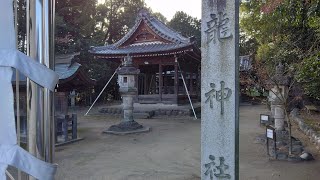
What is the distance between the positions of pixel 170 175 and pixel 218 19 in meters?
3.09

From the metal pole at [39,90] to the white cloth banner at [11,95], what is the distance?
0.07m

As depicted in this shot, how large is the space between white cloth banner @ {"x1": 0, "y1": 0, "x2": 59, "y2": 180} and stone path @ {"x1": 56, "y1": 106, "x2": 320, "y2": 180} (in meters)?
4.78

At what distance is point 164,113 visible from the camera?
15.9 meters

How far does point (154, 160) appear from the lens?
7.04 m

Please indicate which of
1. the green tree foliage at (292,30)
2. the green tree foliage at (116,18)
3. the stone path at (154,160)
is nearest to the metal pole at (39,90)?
the stone path at (154,160)

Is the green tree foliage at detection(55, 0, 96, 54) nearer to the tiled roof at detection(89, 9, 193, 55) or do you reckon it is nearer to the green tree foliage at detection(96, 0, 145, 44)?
the green tree foliage at detection(96, 0, 145, 44)

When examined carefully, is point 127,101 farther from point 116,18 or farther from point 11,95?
point 116,18

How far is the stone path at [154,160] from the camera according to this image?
5793mm

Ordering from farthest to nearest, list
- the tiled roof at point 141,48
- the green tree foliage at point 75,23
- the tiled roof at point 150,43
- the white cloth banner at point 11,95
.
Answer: the green tree foliage at point 75,23
the tiled roof at point 150,43
the tiled roof at point 141,48
the white cloth banner at point 11,95

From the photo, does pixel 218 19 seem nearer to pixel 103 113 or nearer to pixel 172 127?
pixel 172 127

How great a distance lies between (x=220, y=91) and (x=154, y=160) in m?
3.50

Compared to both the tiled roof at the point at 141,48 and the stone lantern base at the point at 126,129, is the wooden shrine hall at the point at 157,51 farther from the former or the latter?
the stone lantern base at the point at 126,129

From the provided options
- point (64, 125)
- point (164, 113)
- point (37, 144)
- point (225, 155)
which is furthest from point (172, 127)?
point (37, 144)

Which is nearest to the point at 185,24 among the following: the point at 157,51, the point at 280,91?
the point at 157,51
